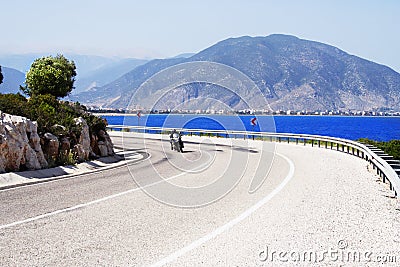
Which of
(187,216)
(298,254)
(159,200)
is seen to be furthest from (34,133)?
(298,254)

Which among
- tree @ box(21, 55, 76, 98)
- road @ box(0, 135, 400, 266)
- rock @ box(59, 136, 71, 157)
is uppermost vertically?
tree @ box(21, 55, 76, 98)

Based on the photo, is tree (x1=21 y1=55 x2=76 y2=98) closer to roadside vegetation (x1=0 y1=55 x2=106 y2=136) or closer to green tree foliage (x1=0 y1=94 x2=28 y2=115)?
roadside vegetation (x1=0 y1=55 x2=106 y2=136)

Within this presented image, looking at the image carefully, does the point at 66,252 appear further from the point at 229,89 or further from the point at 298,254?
the point at 229,89

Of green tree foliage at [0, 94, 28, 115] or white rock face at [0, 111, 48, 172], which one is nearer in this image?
white rock face at [0, 111, 48, 172]

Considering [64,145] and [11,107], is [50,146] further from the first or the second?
[11,107]

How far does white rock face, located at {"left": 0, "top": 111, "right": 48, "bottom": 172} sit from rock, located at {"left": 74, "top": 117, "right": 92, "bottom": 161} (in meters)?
3.13

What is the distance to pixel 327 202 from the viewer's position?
1218 cm

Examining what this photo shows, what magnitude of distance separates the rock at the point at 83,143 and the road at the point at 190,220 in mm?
4916

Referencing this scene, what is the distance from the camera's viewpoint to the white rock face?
17.1 m

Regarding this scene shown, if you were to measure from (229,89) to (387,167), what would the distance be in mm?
6587

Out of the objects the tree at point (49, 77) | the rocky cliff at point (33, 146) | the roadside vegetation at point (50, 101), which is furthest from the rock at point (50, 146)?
the tree at point (49, 77)

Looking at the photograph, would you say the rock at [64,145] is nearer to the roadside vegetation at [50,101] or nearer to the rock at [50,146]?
the roadside vegetation at [50,101]

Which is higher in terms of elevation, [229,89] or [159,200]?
[229,89]

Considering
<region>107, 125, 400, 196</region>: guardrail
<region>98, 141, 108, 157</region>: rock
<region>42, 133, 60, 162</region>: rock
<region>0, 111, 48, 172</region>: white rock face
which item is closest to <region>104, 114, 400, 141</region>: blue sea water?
<region>107, 125, 400, 196</region>: guardrail
